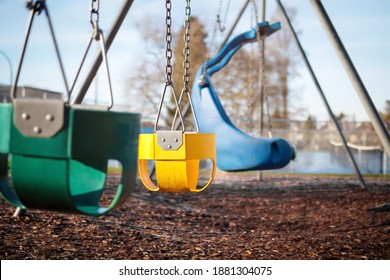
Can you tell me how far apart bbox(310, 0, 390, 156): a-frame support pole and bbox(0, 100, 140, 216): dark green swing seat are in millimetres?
2951

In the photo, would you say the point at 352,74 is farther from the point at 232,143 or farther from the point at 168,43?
the point at 168,43

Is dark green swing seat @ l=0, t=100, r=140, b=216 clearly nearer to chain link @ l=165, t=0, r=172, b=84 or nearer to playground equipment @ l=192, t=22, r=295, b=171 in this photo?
→ chain link @ l=165, t=0, r=172, b=84

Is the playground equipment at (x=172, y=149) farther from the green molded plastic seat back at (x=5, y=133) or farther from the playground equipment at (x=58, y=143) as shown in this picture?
the green molded plastic seat back at (x=5, y=133)

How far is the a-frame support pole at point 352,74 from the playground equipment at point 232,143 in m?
0.73

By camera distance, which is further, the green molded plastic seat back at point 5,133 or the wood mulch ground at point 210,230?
the wood mulch ground at point 210,230

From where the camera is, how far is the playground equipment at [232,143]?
431cm

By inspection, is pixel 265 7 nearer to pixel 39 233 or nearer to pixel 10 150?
pixel 39 233

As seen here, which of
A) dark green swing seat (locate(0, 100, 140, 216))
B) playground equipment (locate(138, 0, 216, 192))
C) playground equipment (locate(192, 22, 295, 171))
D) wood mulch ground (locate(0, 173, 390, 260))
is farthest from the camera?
playground equipment (locate(192, 22, 295, 171))

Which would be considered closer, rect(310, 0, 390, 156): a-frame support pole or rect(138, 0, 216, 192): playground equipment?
rect(138, 0, 216, 192): playground equipment

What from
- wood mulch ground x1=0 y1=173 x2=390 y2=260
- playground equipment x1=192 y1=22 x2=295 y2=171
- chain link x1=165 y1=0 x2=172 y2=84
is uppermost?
chain link x1=165 y1=0 x2=172 y2=84

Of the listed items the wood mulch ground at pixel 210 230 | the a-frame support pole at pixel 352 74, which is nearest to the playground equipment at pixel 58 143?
the wood mulch ground at pixel 210 230

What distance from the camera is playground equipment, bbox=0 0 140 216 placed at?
1780 millimetres

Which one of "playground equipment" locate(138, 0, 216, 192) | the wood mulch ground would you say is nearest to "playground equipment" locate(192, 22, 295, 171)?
the wood mulch ground

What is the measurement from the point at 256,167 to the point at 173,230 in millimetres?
945
